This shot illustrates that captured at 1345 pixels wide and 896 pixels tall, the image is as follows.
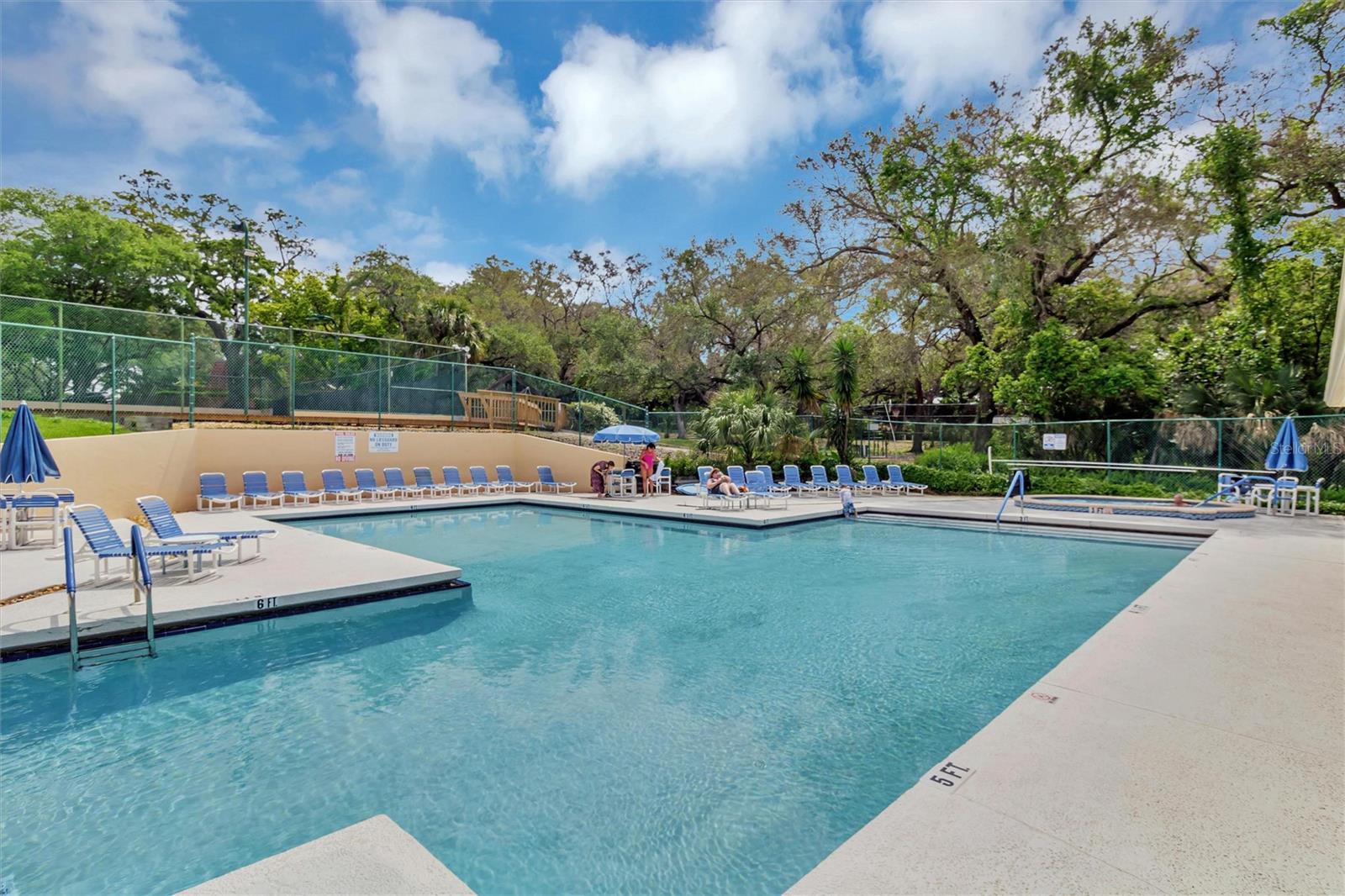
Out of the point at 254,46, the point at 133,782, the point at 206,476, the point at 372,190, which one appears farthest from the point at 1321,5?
the point at 372,190

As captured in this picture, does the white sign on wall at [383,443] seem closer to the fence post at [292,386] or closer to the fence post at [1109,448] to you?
the fence post at [292,386]

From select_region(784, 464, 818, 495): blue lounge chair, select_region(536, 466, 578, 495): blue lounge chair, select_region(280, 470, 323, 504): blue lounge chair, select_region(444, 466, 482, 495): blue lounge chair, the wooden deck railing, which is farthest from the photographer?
the wooden deck railing

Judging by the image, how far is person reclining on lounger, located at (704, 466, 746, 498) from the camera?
49.8 ft

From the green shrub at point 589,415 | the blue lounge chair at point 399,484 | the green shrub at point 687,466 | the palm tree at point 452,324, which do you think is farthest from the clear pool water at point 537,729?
the palm tree at point 452,324

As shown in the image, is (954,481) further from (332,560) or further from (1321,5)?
(332,560)

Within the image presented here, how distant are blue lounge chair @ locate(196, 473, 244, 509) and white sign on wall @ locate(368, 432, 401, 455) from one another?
3731 mm

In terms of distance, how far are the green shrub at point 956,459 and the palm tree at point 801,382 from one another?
12.6ft

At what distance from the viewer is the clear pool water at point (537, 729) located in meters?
2.94

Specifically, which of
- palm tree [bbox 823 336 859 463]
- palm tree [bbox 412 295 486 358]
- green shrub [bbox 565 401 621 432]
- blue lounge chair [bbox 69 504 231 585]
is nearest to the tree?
palm tree [bbox 412 295 486 358]

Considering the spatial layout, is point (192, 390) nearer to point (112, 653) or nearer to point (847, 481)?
point (112, 653)

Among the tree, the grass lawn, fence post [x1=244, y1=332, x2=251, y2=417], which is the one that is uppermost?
the tree

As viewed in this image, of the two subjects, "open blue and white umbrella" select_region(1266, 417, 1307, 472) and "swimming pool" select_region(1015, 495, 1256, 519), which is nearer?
"open blue and white umbrella" select_region(1266, 417, 1307, 472)

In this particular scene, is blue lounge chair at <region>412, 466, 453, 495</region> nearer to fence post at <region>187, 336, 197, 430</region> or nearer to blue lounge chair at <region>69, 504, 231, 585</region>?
fence post at <region>187, 336, 197, 430</region>

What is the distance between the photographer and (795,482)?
59.8ft
